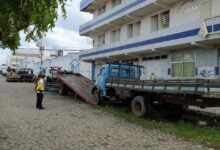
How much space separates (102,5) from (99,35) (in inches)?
131

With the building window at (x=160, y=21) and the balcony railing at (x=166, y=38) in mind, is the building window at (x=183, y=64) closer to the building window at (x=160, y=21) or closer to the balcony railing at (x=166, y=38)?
the balcony railing at (x=166, y=38)

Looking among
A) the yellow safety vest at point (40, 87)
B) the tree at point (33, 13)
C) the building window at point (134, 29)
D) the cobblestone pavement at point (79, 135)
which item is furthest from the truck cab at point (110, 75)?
the tree at point (33, 13)

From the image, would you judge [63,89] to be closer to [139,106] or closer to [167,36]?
[167,36]

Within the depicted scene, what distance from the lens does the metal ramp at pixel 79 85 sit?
20.6 m

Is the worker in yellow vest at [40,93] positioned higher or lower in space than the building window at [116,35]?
lower

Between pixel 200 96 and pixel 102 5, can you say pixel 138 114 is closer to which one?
pixel 200 96

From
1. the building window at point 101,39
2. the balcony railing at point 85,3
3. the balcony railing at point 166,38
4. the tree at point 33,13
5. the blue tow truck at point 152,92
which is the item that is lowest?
the blue tow truck at point 152,92

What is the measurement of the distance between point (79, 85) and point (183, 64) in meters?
7.25

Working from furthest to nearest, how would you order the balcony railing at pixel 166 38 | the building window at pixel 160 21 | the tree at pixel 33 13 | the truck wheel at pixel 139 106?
the building window at pixel 160 21, the balcony railing at pixel 166 38, the truck wheel at pixel 139 106, the tree at pixel 33 13

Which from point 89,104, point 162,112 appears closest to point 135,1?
point 89,104

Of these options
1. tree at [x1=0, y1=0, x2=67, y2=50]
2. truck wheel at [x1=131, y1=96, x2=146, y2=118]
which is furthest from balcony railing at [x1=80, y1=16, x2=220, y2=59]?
tree at [x1=0, y1=0, x2=67, y2=50]

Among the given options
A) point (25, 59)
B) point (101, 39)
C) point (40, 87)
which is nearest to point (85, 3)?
point (101, 39)

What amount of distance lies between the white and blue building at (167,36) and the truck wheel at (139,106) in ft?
19.8

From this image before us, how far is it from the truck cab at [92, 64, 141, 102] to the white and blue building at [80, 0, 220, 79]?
367 cm
